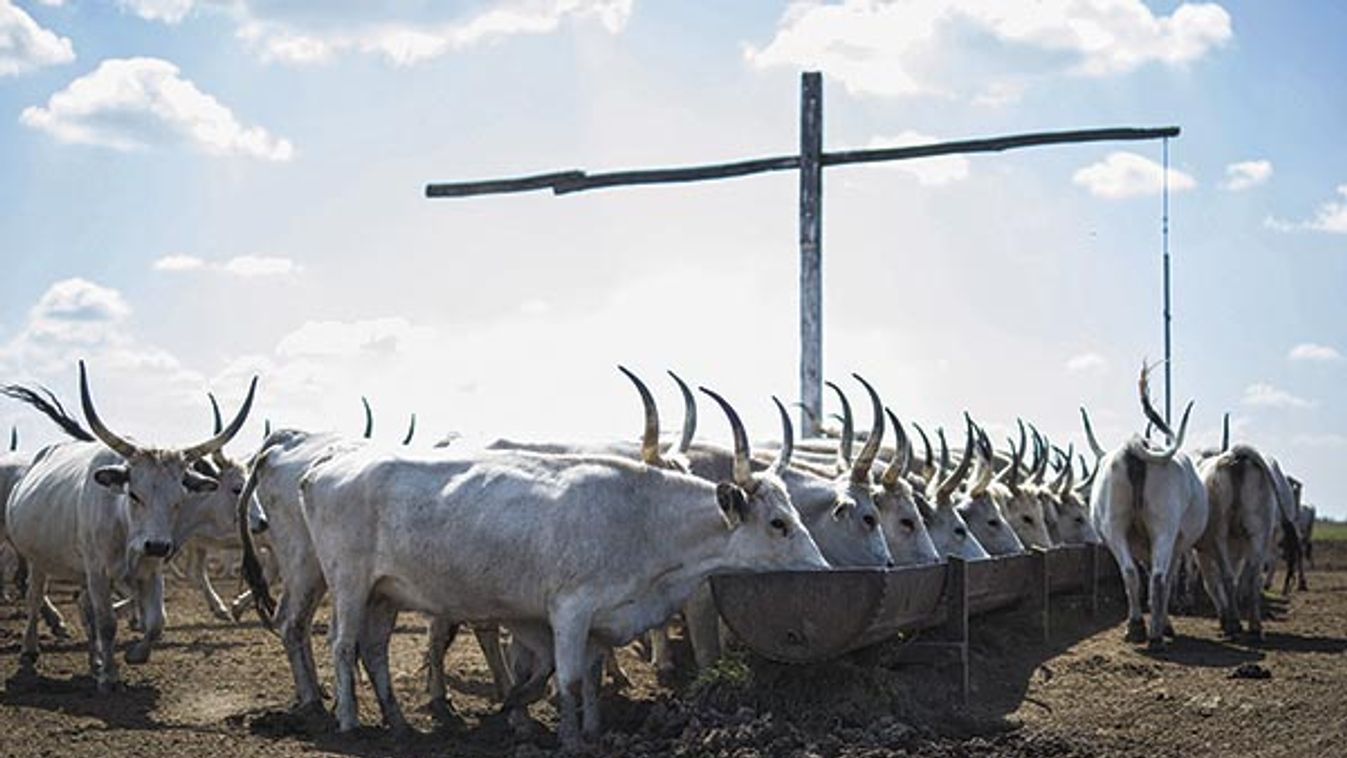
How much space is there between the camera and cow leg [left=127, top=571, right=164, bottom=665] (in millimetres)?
13922

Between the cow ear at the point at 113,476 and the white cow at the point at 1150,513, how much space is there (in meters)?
8.17

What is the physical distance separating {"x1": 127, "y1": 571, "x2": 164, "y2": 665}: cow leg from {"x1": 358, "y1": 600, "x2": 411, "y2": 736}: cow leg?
3.57 meters

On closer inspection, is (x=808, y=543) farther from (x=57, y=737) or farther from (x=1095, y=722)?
(x=57, y=737)

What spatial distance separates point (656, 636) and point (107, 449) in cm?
472

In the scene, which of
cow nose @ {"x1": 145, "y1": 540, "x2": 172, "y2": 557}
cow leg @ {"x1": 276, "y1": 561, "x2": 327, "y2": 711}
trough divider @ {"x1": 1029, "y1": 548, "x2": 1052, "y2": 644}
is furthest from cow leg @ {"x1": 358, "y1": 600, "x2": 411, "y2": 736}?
trough divider @ {"x1": 1029, "y1": 548, "x2": 1052, "y2": 644}

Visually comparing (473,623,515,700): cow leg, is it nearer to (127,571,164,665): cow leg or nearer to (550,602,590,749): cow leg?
(550,602,590,749): cow leg

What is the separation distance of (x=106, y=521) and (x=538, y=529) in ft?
15.1

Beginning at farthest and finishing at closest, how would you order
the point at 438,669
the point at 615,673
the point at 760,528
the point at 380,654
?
1. the point at 615,673
2. the point at 438,669
3. the point at 380,654
4. the point at 760,528

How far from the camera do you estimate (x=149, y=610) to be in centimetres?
1398

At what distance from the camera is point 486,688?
43.0 ft

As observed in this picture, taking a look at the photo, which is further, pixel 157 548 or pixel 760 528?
pixel 157 548

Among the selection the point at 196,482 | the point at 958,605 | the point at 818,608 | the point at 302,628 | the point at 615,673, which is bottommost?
the point at 615,673

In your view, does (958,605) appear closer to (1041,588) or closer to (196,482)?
(1041,588)

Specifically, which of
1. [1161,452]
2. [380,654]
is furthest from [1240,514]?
[380,654]
